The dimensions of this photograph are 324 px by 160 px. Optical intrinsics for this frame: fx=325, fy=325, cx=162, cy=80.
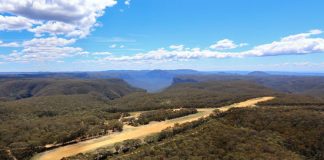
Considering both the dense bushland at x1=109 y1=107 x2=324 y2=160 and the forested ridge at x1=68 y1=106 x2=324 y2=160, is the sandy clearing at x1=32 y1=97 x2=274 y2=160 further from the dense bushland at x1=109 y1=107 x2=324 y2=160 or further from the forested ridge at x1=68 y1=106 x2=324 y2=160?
the dense bushland at x1=109 y1=107 x2=324 y2=160

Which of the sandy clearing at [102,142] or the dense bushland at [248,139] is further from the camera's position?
the sandy clearing at [102,142]

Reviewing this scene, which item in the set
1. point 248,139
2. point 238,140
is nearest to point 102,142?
point 238,140

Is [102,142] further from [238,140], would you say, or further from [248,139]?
[248,139]

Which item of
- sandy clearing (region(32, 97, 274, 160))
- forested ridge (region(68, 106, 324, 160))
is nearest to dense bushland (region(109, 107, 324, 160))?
forested ridge (region(68, 106, 324, 160))

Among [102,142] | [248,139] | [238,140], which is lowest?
[102,142]

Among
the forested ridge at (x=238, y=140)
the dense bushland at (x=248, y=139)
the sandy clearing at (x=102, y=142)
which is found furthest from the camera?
the sandy clearing at (x=102, y=142)

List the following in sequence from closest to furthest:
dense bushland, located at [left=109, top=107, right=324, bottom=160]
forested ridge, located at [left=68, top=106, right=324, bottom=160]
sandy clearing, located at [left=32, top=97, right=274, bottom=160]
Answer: dense bushland, located at [left=109, top=107, right=324, bottom=160] → forested ridge, located at [left=68, top=106, right=324, bottom=160] → sandy clearing, located at [left=32, top=97, right=274, bottom=160]

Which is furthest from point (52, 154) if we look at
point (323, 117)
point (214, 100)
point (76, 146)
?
point (214, 100)

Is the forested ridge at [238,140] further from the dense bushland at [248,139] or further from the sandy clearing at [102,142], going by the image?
the sandy clearing at [102,142]

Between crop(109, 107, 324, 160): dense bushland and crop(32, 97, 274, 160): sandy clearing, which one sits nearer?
crop(109, 107, 324, 160): dense bushland

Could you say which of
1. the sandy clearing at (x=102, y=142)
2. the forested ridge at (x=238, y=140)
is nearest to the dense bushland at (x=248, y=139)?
the forested ridge at (x=238, y=140)

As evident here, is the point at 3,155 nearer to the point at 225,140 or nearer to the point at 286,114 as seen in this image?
the point at 225,140
